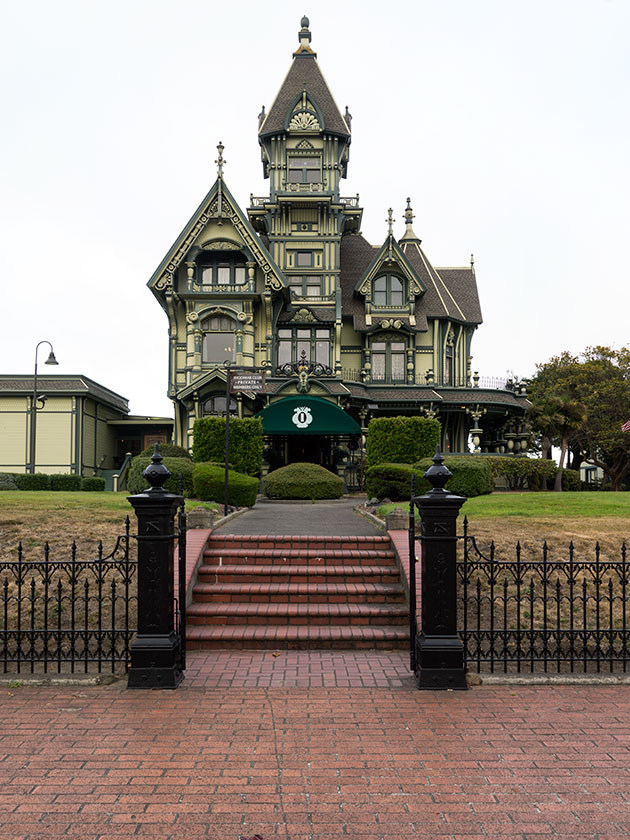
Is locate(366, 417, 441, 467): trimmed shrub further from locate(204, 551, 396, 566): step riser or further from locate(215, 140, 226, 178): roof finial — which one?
locate(215, 140, 226, 178): roof finial

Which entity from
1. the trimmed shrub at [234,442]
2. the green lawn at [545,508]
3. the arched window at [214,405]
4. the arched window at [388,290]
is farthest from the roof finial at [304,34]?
the green lawn at [545,508]

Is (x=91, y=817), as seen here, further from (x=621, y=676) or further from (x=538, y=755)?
(x=621, y=676)

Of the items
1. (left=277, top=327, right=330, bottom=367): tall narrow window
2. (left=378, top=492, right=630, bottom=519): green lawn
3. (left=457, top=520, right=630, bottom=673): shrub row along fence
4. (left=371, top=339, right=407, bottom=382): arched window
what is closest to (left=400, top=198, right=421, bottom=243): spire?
(left=371, top=339, right=407, bottom=382): arched window

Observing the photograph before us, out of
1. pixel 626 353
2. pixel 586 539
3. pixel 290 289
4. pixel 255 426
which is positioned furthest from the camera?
pixel 626 353

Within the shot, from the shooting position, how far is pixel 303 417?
27.6 meters

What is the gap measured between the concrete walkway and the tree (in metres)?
22.2

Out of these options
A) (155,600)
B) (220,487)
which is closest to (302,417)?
(220,487)

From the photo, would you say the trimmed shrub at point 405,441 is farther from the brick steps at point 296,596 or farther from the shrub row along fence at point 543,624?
the shrub row along fence at point 543,624

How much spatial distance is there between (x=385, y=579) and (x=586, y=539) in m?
3.40

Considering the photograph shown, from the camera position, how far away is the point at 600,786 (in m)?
4.39

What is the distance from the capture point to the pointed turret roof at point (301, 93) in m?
34.8

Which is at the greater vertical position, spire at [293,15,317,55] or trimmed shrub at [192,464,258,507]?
spire at [293,15,317,55]

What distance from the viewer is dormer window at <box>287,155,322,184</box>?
3466 centimetres

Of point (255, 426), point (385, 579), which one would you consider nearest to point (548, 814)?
point (385, 579)
